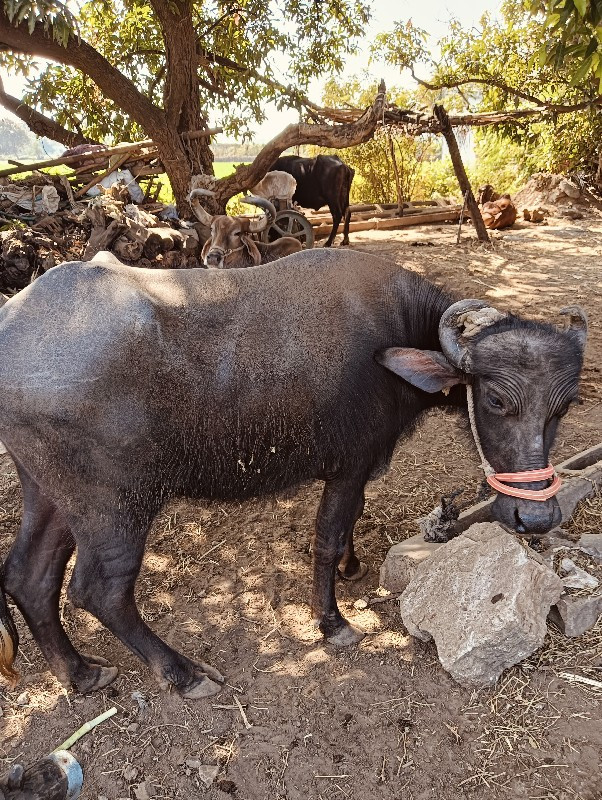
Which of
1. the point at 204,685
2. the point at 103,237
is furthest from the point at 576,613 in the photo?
the point at 103,237

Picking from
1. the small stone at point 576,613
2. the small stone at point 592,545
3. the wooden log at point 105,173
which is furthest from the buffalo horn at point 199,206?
the small stone at point 576,613

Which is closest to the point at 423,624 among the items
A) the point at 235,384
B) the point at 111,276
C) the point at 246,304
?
the point at 235,384

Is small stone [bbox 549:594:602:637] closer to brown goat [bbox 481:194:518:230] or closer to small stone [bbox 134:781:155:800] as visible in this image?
small stone [bbox 134:781:155:800]

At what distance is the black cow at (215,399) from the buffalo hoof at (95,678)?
0.03ft

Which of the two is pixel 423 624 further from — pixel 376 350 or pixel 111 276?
pixel 111 276

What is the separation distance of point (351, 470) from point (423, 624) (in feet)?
2.53

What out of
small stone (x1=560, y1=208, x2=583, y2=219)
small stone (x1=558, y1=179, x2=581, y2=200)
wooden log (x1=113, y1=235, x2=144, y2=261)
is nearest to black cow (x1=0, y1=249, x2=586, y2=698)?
wooden log (x1=113, y1=235, x2=144, y2=261)

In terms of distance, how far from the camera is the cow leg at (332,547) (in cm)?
301

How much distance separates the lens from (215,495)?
9.45 feet

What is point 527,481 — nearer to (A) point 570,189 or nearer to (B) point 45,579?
(B) point 45,579

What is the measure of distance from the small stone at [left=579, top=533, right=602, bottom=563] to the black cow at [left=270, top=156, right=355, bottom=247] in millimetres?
10210

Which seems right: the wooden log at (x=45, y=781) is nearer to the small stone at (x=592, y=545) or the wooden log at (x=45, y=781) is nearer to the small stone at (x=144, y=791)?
the small stone at (x=144, y=791)

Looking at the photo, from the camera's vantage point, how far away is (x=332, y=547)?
3018mm

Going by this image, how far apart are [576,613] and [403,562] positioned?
830mm
